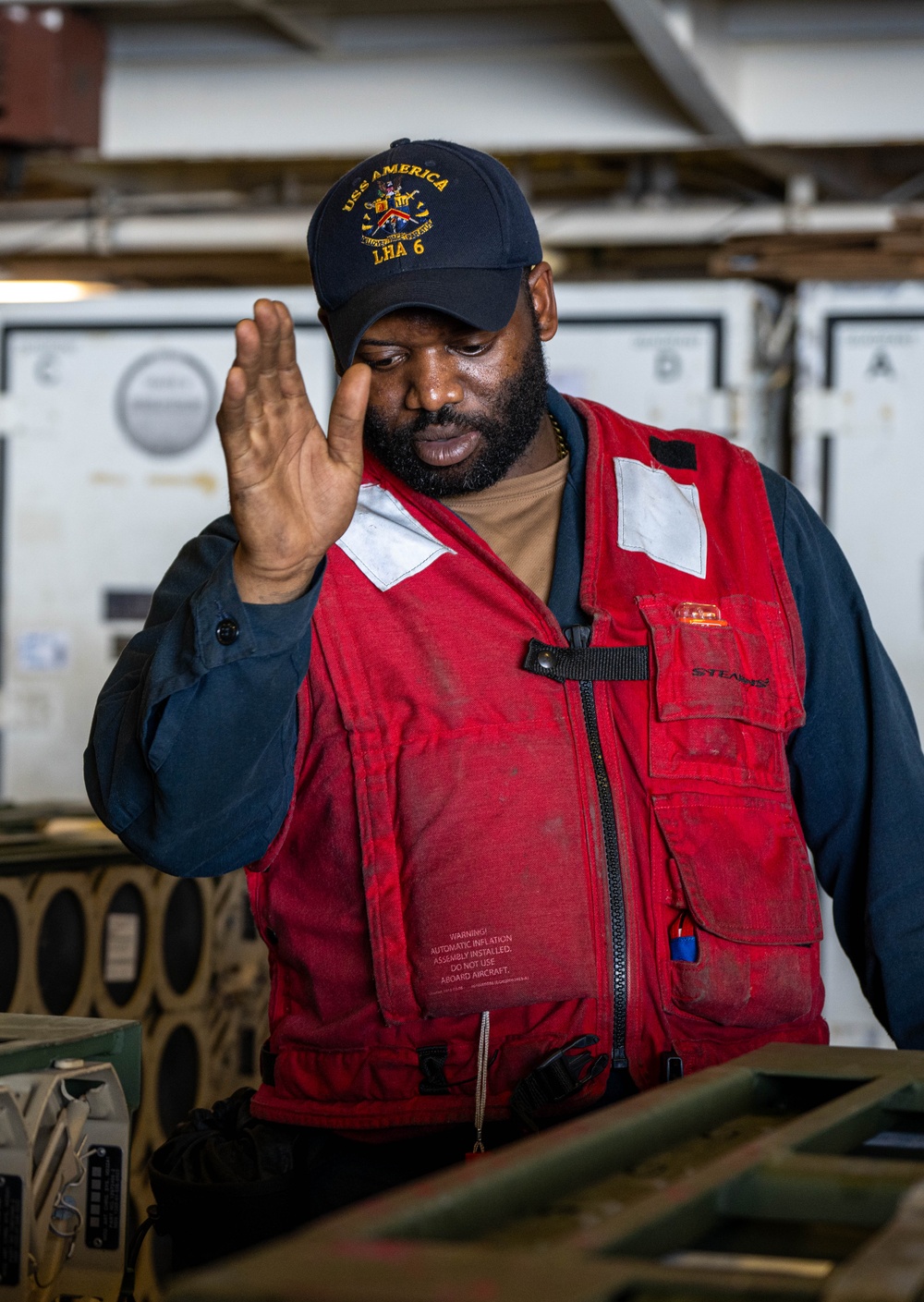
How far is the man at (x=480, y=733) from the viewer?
1667mm

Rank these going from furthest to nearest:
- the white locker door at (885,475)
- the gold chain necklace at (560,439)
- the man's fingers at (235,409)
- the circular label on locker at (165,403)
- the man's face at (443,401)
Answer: the circular label on locker at (165,403)
the white locker door at (885,475)
the gold chain necklace at (560,439)
the man's face at (443,401)
the man's fingers at (235,409)

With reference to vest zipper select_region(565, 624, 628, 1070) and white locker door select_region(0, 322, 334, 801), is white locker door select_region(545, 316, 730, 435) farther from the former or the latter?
vest zipper select_region(565, 624, 628, 1070)

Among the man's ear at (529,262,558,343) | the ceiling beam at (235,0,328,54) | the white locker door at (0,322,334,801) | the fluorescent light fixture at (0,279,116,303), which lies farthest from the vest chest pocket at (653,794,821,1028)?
the fluorescent light fixture at (0,279,116,303)

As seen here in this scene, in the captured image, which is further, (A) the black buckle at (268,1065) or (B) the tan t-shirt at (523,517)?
(B) the tan t-shirt at (523,517)

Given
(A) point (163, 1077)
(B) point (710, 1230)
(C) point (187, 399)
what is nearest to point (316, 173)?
(C) point (187, 399)

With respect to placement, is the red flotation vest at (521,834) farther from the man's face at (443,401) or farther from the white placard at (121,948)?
the white placard at (121,948)

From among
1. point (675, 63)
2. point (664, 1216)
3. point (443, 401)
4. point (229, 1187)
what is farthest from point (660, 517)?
point (675, 63)

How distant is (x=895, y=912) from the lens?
195 centimetres

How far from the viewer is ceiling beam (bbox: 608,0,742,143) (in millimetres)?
4078

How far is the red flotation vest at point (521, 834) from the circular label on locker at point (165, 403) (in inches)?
119

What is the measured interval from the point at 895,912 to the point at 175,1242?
895 mm

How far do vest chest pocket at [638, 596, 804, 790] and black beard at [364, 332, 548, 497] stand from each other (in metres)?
0.25

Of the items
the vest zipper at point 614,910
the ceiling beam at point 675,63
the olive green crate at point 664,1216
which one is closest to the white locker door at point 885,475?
the ceiling beam at point 675,63

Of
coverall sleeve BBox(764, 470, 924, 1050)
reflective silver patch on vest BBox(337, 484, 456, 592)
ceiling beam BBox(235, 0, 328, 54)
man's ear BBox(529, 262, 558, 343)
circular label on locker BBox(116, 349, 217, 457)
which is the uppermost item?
ceiling beam BBox(235, 0, 328, 54)
